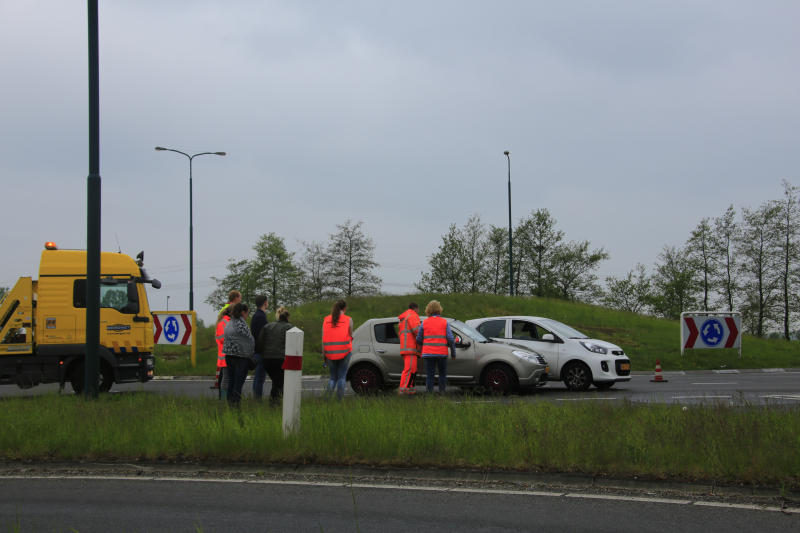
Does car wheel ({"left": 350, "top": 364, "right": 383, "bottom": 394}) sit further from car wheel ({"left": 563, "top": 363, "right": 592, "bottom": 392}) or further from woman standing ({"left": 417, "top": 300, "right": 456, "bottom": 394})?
car wheel ({"left": 563, "top": 363, "right": 592, "bottom": 392})

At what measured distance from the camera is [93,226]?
10.1 meters

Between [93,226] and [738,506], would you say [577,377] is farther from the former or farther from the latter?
[93,226]

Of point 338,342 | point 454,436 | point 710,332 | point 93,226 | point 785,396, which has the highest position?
point 93,226

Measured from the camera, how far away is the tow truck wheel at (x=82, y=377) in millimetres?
14453

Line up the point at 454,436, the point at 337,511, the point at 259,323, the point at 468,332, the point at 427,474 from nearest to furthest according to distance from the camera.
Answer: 1. the point at 337,511
2. the point at 427,474
3. the point at 454,436
4. the point at 259,323
5. the point at 468,332

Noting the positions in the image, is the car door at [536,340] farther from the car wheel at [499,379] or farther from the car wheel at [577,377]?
the car wheel at [499,379]

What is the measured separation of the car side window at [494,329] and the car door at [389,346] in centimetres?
248

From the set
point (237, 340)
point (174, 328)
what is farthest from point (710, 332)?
point (237, 340)

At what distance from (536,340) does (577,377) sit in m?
1.18

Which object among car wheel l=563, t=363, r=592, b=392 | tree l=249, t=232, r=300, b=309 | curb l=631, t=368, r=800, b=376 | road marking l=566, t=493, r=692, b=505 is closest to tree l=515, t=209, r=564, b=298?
tree l=249, t=232, r=300, b=309

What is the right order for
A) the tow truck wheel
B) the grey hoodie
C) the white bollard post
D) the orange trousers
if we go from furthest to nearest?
the tow truck wheel → the orange trousers → the grey hoodie → the white bollard post

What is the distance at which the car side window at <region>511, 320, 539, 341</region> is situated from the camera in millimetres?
15367

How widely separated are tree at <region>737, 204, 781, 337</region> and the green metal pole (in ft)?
164

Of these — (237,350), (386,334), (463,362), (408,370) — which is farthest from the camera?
(386,334)
